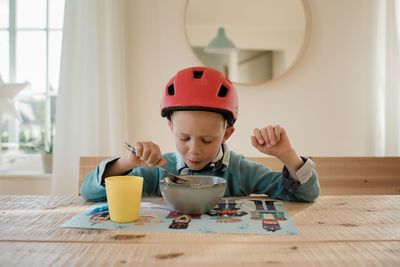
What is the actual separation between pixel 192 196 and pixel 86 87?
171 centimetres

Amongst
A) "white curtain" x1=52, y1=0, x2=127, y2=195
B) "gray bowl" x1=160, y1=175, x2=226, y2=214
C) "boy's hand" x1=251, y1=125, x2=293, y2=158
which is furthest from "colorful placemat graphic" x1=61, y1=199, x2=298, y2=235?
"white curtain" x1=52, y1=0, x2=127, y2=195

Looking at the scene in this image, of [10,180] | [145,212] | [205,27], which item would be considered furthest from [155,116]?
[145,212]

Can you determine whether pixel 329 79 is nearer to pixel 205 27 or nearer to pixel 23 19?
pixel 205 27

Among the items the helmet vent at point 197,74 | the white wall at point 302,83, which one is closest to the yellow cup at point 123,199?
the helmet vent at point 197,74

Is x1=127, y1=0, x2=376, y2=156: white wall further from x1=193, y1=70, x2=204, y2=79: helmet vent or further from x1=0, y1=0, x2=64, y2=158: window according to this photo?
x1=193, y1=70, x2=204, y2=79: helmet vent

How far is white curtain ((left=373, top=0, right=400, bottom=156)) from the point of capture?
2.39 meters

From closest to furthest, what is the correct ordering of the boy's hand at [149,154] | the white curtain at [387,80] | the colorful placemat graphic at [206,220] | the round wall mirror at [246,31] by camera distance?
1. the colorful placemat graphic at [206,220]
2. the boy's hand at [149,154]
3. the white curtain at [387,80]
4. the round wall mirror at [246,31]

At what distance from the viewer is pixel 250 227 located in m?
0.81

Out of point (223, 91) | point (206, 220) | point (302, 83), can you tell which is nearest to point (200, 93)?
point (223, 91)

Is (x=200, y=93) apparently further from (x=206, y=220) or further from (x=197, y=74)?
(x=206, y=220)

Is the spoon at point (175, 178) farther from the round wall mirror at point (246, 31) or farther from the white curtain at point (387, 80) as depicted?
the white curtain at point (387, 80)

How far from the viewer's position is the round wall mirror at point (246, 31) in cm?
249

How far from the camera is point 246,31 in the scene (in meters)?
2.50

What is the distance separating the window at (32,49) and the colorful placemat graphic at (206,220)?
6.22 feet
